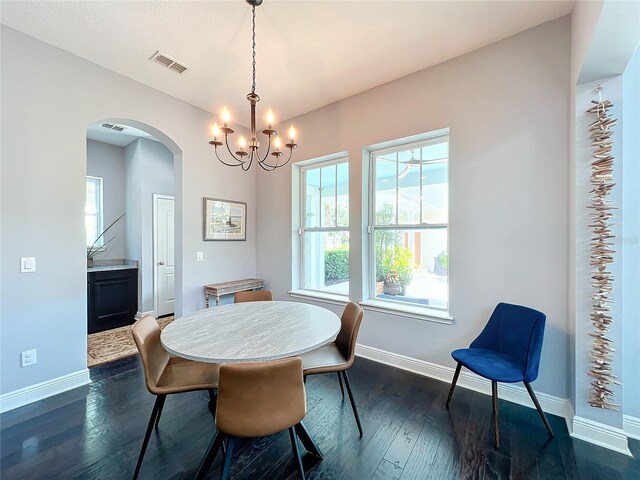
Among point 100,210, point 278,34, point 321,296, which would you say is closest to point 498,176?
point 278,34

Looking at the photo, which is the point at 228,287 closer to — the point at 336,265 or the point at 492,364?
the point at 336,265

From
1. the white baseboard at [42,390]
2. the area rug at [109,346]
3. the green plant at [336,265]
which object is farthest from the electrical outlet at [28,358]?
the green plant at [336,265]

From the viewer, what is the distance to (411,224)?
110 inches

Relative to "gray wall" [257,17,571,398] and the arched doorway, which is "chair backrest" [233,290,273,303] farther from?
the arched doorway

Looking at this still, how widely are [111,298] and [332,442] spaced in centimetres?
387

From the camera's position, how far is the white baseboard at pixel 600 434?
1643 millimetres

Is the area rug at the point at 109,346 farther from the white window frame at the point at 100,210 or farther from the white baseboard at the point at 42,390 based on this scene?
the white window frame at the point at 100,210

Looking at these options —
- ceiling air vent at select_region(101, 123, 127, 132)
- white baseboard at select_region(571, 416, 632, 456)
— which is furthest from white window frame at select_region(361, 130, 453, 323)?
ceiling air vent at select_region(101, 123, 127, 132)

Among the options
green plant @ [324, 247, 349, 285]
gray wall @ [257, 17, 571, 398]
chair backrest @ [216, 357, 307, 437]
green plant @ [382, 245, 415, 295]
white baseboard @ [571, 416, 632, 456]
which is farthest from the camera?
green plant @ [324, 247, 349, 285]

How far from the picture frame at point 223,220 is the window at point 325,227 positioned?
2.84 feet

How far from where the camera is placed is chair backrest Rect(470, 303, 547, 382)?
5.80 ft

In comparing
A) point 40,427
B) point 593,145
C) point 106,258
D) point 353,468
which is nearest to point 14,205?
point 40,427

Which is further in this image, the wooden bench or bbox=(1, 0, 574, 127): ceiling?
the wooden bench

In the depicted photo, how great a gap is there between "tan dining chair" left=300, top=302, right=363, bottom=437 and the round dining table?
0.49ft
